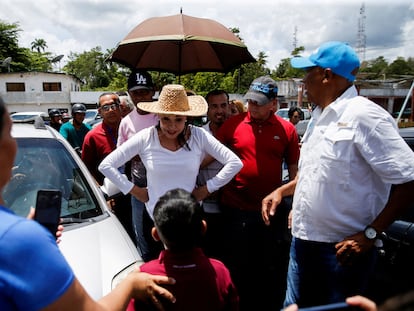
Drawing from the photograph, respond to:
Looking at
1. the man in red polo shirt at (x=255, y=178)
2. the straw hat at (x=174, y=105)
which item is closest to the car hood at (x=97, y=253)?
the straw hat at (x=174, y=105)

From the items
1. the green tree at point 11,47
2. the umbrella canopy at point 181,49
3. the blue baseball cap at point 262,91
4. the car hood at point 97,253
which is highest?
the green tree at point 11,47

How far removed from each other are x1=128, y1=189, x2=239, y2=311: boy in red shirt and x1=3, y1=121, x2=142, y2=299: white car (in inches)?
20.5

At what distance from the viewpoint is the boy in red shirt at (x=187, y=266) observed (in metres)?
1.43

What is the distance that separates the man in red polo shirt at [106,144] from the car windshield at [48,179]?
61 cm

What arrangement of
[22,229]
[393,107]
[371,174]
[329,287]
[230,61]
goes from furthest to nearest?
1. [393,107]
2. [230,61]
3. [329,287]
4. [371,174]
5. [22,229]

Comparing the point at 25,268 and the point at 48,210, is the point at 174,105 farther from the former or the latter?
the point at 25,268

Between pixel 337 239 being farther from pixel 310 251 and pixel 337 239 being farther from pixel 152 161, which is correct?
pixel 152 161

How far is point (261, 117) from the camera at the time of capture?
9.30 feet

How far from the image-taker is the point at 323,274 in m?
2.01

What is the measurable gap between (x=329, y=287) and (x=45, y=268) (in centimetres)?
159

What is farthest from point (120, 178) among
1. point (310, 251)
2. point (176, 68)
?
point (176, 68)

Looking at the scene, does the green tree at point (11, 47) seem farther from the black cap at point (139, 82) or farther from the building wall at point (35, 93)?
the black cap at point (139, 82)

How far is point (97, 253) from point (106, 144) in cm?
169

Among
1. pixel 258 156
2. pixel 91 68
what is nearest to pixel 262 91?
Answer: pixel 258 156
